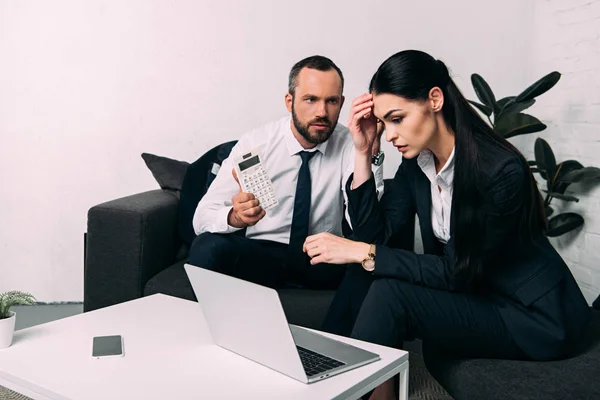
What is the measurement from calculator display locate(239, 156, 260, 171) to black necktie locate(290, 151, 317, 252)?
33 centimetres

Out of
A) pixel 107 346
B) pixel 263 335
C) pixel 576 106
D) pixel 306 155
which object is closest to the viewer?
pixel 263 335

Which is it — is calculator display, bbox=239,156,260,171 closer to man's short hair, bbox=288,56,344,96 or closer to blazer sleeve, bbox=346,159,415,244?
blazer sleeve, bbox=346,159,415,244

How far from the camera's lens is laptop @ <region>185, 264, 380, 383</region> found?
1249 millimetres

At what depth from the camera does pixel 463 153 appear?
164cm

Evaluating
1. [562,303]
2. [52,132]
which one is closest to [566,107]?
[562,303]

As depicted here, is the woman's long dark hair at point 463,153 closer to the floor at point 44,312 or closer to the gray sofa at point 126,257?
the gray sofa at point 126,257

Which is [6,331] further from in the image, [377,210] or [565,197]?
[565,197]

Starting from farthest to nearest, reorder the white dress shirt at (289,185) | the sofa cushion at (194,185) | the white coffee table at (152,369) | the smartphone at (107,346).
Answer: the sofa cushion at (194,185)
the white dress shirt at (289,185)
the smartphone at (107,346)
the white coffee table at (152,369)

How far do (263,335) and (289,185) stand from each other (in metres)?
1.11

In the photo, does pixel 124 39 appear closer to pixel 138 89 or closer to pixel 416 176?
pixel 138 89

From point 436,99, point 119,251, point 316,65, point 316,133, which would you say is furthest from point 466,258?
point 119,251

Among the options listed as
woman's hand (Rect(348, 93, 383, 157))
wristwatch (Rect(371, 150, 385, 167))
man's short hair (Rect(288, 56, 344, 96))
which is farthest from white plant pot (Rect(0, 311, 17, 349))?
man's short hair (Rect(288, 56, 344, 96))

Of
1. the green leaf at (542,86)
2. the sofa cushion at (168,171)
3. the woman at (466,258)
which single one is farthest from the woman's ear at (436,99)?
the sofa cushion at (168,171)

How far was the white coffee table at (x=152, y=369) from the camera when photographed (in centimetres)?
122
